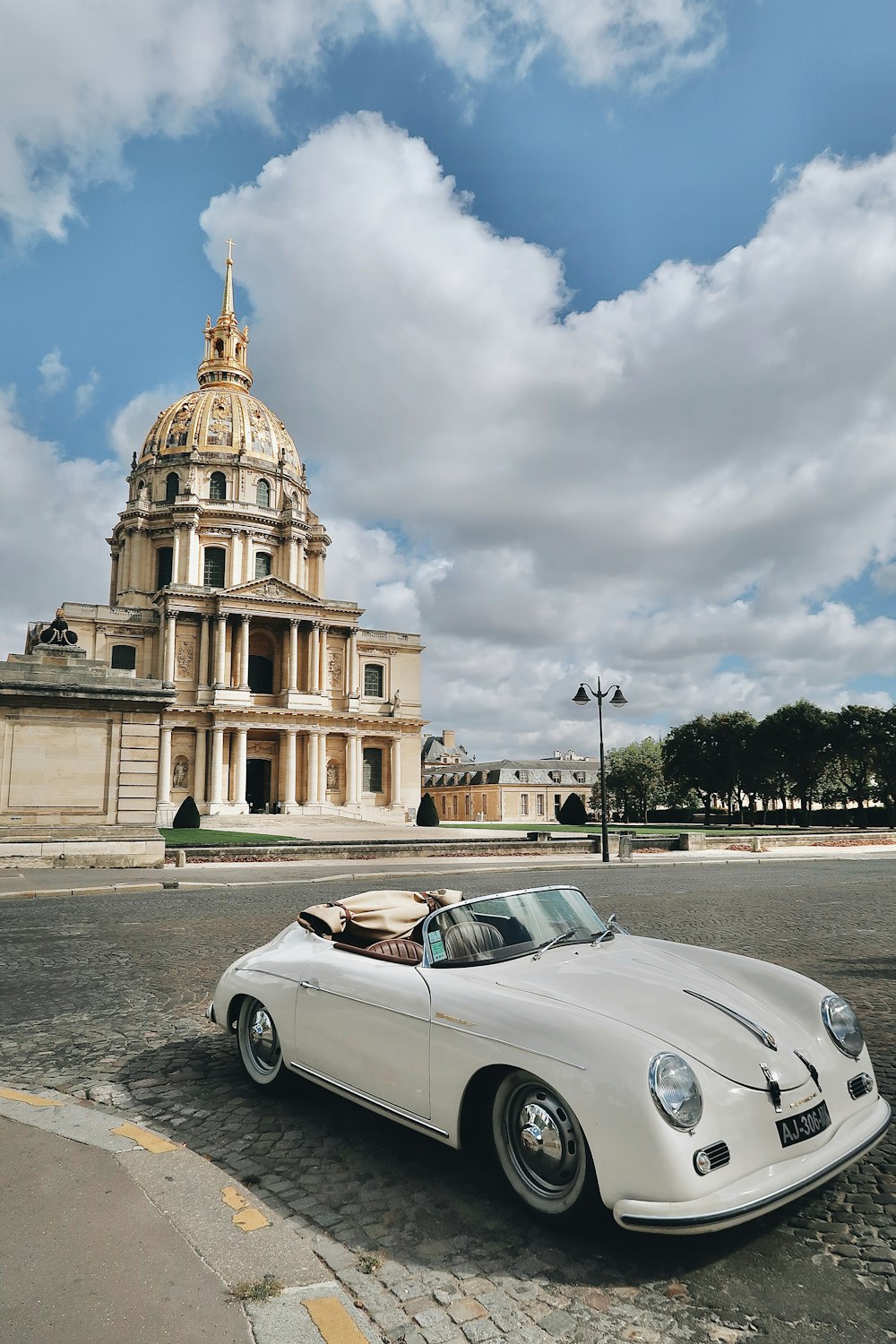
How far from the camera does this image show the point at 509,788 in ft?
357

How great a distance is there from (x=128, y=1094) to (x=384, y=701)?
61353 mm

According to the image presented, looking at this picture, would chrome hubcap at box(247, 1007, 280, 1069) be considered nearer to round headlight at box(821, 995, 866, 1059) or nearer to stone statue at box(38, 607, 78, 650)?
round headlight at box(821, 995, 866, 1059)

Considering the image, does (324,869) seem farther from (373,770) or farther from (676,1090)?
(373,770)

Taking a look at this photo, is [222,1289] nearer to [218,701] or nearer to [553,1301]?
[553,1301]

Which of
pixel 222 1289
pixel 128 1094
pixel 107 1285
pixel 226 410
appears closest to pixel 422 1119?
pixel 222 1289

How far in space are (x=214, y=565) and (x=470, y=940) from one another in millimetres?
67178

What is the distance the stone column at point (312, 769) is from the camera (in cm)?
5966

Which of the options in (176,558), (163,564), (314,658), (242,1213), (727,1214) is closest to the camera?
(727,1214)

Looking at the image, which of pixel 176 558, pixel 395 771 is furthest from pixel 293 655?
pixel 176 558

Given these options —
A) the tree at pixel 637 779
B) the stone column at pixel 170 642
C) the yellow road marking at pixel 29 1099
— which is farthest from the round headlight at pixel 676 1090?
the tree at pixel 637 779

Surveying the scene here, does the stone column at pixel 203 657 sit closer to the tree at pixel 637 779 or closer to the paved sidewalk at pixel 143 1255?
the tree at pixel 637 779

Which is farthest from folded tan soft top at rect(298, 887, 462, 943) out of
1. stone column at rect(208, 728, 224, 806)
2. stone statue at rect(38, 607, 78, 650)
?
stone column at rect(208, 728, 224, 806)

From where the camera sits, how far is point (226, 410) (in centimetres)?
7219

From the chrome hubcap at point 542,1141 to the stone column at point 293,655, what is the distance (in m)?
59.0
